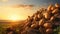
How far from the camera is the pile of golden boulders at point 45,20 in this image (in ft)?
5.11

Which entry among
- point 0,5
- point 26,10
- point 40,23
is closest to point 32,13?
point 26,10

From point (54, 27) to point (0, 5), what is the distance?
549 mm

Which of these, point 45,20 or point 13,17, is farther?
point 13,17

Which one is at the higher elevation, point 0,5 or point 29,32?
point 0,5

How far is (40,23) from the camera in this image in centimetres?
161

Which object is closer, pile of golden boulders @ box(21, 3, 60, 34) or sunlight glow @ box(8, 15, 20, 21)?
pile of golden boulders @ box(21, 3, 60, 34)

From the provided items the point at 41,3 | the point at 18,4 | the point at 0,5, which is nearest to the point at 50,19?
the point at 41,3

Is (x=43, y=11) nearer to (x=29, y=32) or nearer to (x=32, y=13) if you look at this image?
(x=32, y=13)

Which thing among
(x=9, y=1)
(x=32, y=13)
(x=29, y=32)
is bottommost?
(x=29, y=32)

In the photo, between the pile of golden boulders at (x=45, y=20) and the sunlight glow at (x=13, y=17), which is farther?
the sunlight glow at (x=13, y=17)

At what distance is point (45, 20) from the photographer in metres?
1.62

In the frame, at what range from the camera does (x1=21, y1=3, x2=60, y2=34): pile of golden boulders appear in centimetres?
156

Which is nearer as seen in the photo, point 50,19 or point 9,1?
point 50,19

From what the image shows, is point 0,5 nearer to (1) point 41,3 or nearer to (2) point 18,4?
(2) point 18,4
